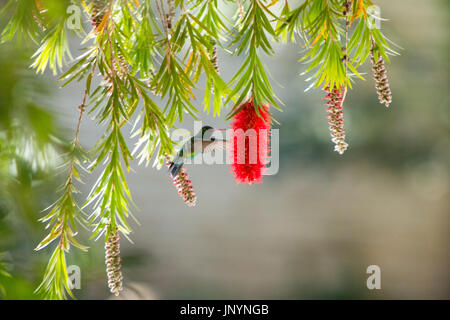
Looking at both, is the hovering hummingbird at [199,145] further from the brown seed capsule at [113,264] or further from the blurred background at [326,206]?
the blurred background at [326,206]

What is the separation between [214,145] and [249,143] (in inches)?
3.4

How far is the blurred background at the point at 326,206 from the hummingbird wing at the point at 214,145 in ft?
3.88

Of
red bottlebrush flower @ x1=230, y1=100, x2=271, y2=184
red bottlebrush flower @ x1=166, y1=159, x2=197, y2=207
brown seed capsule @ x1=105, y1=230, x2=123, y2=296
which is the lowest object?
brown seed capsule @ x1=105, y1=230, x2=123, y2=296

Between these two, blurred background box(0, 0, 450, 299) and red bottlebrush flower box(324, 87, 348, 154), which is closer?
red bottlebrush flower box(324, 87, 348, 154)

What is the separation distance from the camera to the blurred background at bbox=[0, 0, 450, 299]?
1786 mm

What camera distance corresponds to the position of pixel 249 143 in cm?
51

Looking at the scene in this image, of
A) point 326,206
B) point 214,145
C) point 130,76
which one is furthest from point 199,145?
point 326,206

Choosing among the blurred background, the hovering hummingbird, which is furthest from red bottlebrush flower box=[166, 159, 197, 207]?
the blurred background

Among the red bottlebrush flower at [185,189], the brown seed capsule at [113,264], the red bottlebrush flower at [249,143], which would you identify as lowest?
the brown seed capsule at [113,264]

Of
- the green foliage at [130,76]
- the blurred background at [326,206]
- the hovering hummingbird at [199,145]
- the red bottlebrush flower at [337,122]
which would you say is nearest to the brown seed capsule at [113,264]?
the green foliage at [130,76]

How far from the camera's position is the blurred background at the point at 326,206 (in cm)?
179

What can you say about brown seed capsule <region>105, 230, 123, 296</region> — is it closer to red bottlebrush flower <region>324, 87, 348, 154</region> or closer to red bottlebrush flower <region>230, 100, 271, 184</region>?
red bottlebrush flower <region>230, 100, 271, 184</region>

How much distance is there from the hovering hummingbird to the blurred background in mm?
1180
